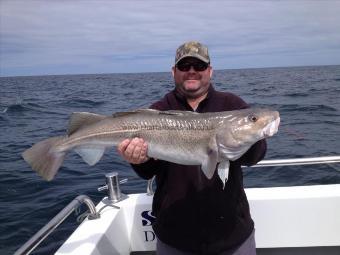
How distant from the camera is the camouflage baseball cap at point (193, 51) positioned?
12.8ft

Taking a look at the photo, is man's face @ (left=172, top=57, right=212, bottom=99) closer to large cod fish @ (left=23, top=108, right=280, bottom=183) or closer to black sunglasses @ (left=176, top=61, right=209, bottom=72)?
black sunglasses @ (left=176, top=61, right=209, bottom=72)

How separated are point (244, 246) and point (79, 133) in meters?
2.01

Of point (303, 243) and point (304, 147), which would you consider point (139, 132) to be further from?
point (304, 147)

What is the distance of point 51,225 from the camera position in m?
3.85

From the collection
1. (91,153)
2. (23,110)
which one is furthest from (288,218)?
(23,110)

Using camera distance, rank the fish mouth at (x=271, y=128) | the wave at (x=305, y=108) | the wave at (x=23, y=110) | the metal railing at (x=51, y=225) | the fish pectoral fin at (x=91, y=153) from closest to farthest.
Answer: the metal railing at (x=51, y=225)
the fish mouth at (x=271, y=128)
the fish pectoral fin at (x=91, y=153)
the wave at (x=305, y=108)
the wave at (x=23, y=110)

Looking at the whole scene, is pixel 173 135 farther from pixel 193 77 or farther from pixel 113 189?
pixel 113 189

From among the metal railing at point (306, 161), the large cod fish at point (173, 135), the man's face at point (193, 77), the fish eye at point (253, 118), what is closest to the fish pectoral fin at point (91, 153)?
the large cod fish at point (173, 135)

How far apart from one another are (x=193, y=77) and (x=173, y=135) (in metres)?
0.66

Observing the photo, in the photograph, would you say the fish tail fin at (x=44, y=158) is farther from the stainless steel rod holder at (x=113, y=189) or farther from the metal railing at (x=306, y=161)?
the metal railing at (x=306, y=161)

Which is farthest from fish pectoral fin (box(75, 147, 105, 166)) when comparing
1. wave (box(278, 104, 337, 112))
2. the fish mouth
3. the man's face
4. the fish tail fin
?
wave (box(278, 104, 337, 112))

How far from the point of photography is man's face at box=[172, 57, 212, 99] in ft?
12.9

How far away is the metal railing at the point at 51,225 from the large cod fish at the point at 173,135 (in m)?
0.49

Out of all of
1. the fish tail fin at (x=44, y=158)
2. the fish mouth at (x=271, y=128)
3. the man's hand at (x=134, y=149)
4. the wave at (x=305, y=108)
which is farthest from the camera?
the wave at (x=305, y=108)
